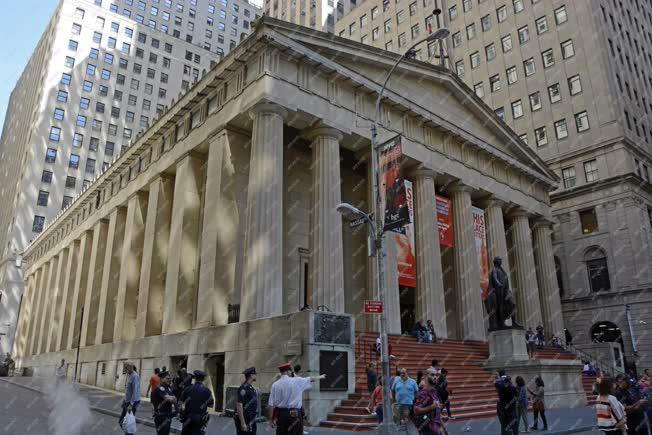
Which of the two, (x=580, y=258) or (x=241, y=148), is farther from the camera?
(x=580, y=258)

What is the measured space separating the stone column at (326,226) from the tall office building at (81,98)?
154 ft

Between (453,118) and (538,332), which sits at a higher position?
(453,118)

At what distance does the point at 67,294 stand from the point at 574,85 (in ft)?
159

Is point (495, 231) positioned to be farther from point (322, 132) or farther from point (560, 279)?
point (322, 132)

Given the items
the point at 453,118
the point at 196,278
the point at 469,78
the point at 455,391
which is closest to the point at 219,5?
the point at 469,78

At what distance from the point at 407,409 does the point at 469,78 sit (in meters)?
48.1

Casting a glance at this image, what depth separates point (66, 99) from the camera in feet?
224

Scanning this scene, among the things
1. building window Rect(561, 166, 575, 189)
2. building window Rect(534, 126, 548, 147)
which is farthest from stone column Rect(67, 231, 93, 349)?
building window Rect(561, 166, 575, 189)

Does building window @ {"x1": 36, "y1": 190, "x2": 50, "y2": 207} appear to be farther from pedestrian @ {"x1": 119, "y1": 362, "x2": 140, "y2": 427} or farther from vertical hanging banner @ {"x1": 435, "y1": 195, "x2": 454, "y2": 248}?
pedestrian @ {"x1": 119, "y1": 362, "x2": 140, "y2": 427}

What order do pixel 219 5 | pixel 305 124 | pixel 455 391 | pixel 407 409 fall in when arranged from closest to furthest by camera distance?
1. pixel 407 409
2. pixel 455 391
3. pixel 305 124
4. pixel 219 5

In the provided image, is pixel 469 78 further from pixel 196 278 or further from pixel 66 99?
pixel 66 99

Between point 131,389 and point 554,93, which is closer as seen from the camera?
point 131,389

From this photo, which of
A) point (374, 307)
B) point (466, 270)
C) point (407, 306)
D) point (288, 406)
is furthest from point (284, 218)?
point (288, 406)

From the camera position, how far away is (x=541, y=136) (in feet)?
156
